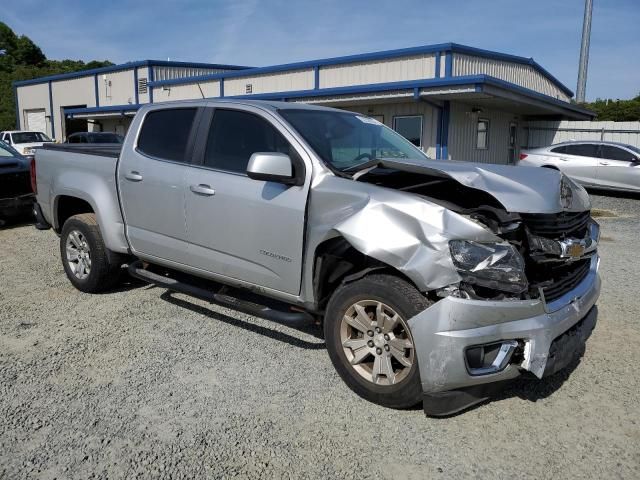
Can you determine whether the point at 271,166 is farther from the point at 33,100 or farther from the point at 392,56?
the point at 33,100

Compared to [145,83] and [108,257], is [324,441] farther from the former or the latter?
[145,83]

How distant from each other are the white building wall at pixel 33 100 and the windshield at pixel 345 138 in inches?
A: 1482

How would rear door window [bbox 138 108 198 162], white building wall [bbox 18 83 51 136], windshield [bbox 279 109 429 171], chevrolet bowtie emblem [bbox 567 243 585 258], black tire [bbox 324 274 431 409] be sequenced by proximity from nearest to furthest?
1. black tire [bbox 324 274 431 409]
2. chevrolet bowtie emblem [bbox 567 243 585 258]
3. windshield [bbox 279 109 429 171]
4. rear door window [bbox 138 108 198 162]
5. white building wall [bbox 18 83 51 136]

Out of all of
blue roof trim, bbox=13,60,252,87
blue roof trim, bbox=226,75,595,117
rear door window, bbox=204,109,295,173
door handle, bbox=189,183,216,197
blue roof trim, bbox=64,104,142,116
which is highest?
blue roof trim, bbox=13,60,252,87

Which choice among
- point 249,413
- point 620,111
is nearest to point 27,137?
point 249,413

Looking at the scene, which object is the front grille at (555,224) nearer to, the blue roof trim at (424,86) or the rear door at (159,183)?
the rear door at (159,183)

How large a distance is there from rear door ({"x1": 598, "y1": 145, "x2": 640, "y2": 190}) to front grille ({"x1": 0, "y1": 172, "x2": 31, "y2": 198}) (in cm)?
1449

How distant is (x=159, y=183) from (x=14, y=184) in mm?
5974

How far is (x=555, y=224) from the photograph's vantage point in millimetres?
3449

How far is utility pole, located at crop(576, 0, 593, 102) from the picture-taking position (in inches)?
1256

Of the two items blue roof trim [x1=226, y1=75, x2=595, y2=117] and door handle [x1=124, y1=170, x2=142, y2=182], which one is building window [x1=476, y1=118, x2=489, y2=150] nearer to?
blue roof trim [x1=226, y1=75, x2=595, y2=117]

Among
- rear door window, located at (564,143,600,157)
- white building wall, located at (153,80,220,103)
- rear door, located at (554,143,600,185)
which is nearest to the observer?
rear door, located at (554,143,600,185)

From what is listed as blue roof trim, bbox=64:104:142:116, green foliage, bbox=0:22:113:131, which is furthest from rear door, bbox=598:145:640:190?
green foliage, bbox=0:22:113:131

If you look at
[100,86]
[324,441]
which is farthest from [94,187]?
[100,86]
